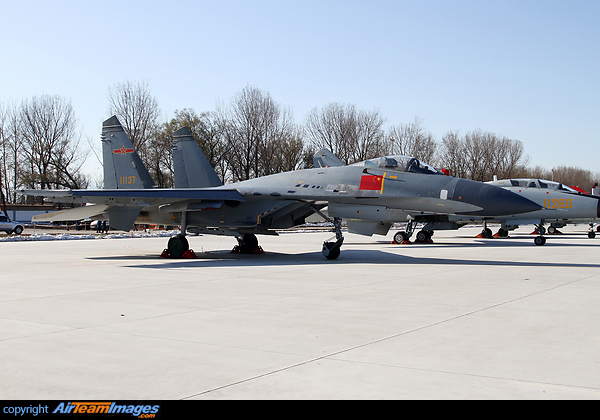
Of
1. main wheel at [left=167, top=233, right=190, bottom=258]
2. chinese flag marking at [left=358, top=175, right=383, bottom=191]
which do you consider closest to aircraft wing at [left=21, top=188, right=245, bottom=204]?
main wheel at [left=167, top=233, right=190, bottom=258]

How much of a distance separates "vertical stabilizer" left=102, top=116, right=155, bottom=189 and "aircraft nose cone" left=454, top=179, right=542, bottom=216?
402 inches

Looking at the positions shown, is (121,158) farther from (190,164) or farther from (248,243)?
(248,243)

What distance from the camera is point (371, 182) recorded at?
44.7 ft

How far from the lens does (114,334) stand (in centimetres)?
524

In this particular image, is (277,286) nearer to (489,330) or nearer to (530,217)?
(489,330)

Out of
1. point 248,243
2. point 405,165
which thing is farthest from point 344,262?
point 248,243

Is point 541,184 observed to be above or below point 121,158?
below

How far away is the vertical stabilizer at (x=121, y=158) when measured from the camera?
1752 centimetres

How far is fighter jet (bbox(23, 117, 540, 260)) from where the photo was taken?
12.6 metres

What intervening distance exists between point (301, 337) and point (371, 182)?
8.94m

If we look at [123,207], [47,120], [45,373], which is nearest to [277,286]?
[45,373]
